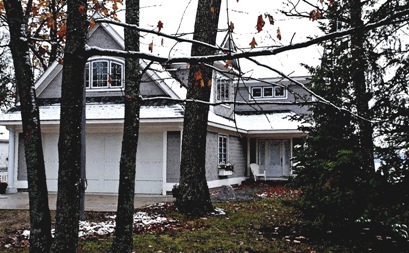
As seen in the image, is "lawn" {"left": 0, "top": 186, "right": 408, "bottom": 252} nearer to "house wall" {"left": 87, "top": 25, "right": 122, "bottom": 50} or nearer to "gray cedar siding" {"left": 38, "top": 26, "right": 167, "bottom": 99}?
"gray cedar siding" {"left": 38, "top": 26, "right": 167, "bottom": 99}

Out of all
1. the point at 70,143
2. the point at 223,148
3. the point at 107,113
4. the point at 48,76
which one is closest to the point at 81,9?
the point at 70,143

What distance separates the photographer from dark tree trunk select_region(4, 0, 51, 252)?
14.2 ft

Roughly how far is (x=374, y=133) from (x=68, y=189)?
5650 millimetres

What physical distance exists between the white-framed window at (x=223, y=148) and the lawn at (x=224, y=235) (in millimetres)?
8632

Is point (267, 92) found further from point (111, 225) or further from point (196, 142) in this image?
point (111, 225)

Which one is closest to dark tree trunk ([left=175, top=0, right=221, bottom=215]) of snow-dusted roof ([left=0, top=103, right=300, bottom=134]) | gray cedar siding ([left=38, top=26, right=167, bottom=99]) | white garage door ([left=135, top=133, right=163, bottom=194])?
snow-dusted roof ([left=0, top=103, right=300, bottom=134])

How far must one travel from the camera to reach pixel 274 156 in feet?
78.0

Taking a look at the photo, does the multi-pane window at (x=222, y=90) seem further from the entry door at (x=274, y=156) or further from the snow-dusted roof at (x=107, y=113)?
the snow-dusted roof at (x=107, y=113)

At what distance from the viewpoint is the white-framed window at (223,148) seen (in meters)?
19.5

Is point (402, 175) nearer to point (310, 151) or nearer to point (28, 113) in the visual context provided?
point (310, 151)

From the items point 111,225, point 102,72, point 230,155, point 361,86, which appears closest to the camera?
point 361,86

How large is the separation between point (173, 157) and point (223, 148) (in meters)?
4.43

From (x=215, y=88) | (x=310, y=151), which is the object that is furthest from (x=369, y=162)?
(x=215, y=88)

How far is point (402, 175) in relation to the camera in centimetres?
634
